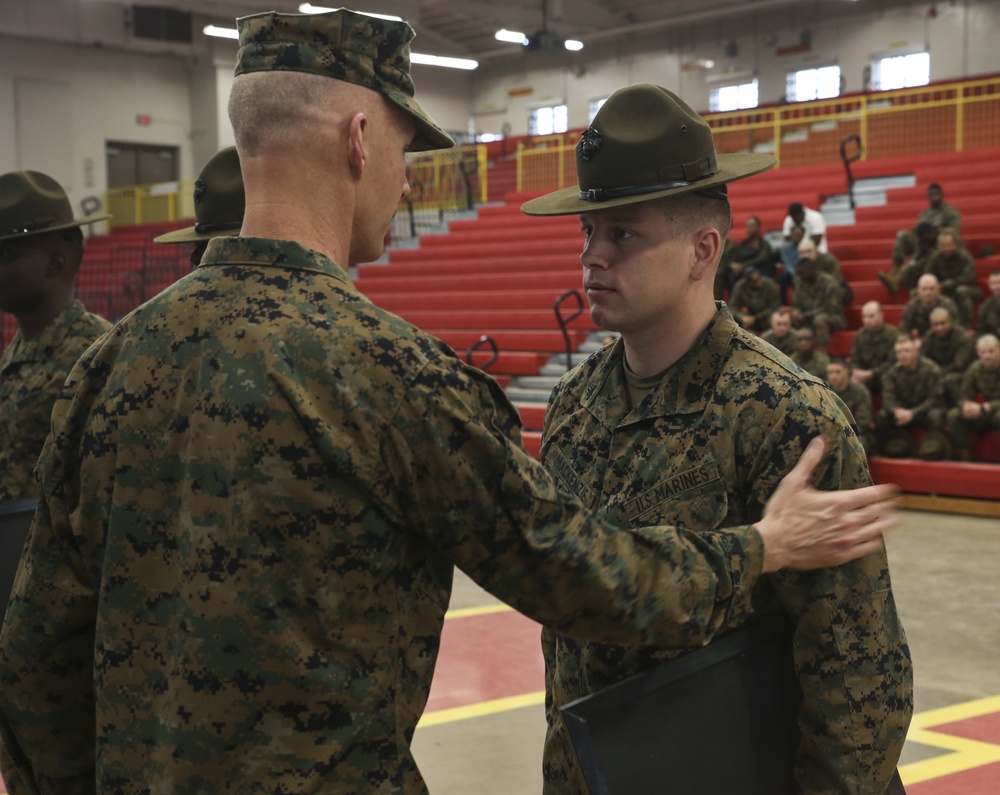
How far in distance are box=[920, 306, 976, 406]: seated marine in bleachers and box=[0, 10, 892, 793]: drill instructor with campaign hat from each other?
324 inches

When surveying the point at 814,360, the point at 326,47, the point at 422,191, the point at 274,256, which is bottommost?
the point at 814,360

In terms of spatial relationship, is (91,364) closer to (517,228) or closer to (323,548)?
(323,548)

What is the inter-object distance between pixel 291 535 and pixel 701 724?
658mm

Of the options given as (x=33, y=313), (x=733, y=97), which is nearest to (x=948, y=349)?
(x=33, y=313)

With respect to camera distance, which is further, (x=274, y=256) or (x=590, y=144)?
(x=590, y=144)

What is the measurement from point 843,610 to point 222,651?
0.90 m

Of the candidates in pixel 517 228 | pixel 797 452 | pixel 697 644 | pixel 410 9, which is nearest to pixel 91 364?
pixel 697 644

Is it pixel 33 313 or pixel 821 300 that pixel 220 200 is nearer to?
pixel 33 313

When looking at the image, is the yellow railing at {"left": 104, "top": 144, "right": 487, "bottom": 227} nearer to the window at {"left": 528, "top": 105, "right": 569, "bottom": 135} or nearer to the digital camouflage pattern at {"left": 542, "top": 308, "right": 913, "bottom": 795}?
the window at {"left": 528, "top": 105, "right": 569, "bottom": 135}

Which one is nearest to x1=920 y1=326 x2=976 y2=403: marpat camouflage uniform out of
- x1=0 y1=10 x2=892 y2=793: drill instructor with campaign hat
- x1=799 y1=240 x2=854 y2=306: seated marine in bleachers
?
x1=799 y1=240 x2=854 y2=306: seated marine in bleachers

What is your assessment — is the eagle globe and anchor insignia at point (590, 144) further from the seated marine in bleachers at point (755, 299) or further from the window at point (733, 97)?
the window at point (733, 97)

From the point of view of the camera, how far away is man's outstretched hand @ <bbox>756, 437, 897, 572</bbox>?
1.55 m

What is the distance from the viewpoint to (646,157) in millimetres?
1950

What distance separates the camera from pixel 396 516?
132 cm
